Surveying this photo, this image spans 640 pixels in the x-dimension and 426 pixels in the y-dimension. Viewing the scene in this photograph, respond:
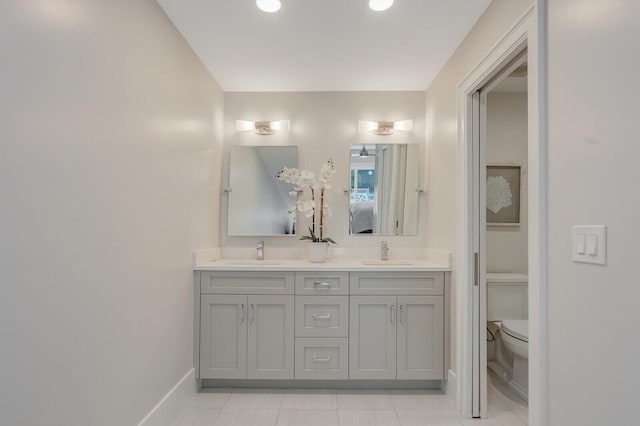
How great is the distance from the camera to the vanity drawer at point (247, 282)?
2.62 m

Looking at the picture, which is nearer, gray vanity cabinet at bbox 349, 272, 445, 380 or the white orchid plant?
gray vanity cabinet at bbox 349, 272, 445, 380

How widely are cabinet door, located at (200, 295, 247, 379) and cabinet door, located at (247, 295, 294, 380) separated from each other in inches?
2.2

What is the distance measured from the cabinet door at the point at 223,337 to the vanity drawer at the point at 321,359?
15.5 inches

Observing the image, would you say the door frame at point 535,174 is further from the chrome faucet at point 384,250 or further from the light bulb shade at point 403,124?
the chrome faucet at point 384,250

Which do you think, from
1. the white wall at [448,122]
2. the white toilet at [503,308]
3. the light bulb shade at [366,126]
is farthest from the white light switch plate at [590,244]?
the light bulb shade at [366,126]

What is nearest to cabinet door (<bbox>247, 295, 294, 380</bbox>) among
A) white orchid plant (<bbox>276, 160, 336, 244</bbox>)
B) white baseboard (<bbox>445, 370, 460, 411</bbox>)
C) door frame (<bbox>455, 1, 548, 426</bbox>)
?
white orchid plant (<bbox>276, 160, 336, 244</bbox>)

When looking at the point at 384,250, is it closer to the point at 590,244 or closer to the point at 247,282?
the point at 247,282

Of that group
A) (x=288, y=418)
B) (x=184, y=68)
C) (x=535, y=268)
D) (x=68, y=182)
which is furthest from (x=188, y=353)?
(x=535, y=268)

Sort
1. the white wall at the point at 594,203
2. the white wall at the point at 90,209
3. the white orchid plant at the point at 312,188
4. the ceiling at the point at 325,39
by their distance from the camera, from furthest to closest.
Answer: the white orchid plant at the point at 312,188
the ceiling at the point at 325,39
the white wall at the point at 90,209
the white wall at the point at 594,203

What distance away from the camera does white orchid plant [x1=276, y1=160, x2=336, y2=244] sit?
3.02m

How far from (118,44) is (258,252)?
1865 millimetres

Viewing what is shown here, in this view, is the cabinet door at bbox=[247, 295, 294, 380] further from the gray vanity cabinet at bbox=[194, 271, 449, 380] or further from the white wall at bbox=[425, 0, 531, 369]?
the white wall at bbox=[425, 0, 531, 369]

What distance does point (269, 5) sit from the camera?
200 centimetres

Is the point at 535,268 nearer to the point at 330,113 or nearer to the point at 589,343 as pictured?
the point at 589,343
